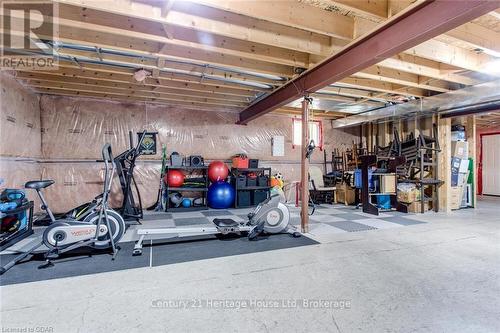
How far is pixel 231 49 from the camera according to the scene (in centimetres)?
339

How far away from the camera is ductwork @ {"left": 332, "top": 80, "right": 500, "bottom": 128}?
449 cm

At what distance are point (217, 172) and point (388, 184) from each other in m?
4.25

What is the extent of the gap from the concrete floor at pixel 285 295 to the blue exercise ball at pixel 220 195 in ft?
10.5

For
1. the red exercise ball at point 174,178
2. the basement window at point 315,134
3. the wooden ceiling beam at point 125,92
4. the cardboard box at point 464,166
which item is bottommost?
the red exercise ball at point 174,178

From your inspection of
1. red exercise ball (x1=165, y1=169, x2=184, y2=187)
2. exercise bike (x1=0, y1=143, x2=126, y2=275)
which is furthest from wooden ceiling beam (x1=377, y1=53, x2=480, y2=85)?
red exercise ball (x1=165, y1=169, x2=184, y2=187)

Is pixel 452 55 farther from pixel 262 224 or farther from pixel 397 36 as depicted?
pixel 262 224

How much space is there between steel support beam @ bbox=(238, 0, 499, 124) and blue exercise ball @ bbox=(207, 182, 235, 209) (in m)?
3.11

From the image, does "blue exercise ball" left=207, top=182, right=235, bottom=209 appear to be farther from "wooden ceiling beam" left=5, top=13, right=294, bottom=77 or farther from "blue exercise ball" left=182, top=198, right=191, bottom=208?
"wooden ceiling beam" left=5, top=13, right=294, bottom=77

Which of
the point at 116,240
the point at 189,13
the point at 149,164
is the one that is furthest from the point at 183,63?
the point at 149,164

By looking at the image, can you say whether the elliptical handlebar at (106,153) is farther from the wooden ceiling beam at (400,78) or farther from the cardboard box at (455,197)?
the cardboard box at (455,197)

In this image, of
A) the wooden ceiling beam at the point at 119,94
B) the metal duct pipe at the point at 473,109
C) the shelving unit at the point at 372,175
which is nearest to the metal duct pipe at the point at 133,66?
the wooden ceiling beam at the point at 119,94

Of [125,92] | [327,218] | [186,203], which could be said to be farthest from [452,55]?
[125,92]

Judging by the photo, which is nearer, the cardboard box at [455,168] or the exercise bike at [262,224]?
the exercise bike at [262,224]

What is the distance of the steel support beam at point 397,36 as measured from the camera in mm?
2111
